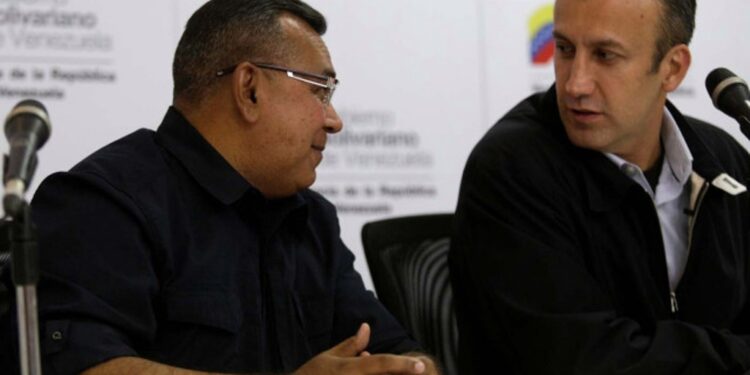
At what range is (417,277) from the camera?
10.4 ft

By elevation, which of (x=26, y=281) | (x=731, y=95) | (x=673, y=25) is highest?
(x=673, y=25)

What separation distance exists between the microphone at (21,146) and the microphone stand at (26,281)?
0.02m

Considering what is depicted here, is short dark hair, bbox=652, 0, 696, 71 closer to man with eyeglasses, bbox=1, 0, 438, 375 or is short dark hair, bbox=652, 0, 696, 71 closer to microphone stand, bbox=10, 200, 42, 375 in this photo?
man with eyeglasses, bbox=1, 0, 438, 375

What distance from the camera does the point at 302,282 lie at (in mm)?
2617

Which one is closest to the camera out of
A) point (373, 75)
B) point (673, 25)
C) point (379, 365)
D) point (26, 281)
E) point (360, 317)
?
point (26, 281)

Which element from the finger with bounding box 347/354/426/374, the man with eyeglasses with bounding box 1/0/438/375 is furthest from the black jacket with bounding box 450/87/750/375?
the finger with bounding box 347/354/426/374

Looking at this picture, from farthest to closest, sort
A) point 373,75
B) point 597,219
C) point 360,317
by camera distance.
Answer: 1. point 373,75
2. point 597,219
3. point 360,317

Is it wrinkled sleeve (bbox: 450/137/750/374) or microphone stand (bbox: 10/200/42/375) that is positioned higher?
microphone stand (bbox: 10/200/42/375)

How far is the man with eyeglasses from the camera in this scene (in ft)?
7.04

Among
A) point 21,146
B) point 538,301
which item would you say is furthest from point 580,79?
point 21,146

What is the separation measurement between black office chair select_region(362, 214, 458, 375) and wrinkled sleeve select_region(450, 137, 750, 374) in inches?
7.7

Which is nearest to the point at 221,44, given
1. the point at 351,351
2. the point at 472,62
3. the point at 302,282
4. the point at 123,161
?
the point at 123,161

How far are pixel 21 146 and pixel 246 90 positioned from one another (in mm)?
748

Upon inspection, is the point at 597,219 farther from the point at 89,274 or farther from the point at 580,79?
the point at 89,274
